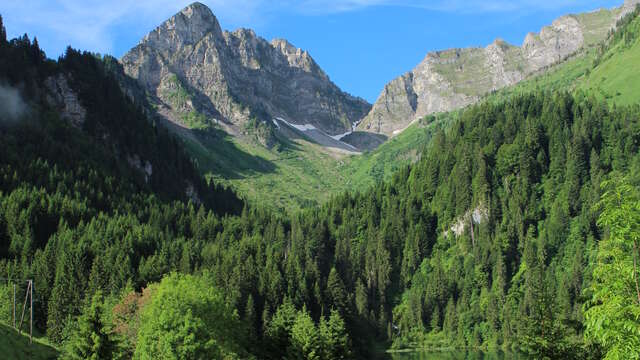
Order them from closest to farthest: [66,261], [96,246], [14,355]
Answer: [14,355] < [66,261] < [96,246]

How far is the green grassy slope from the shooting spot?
103200mm

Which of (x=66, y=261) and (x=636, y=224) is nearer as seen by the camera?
(x=636, y=224)

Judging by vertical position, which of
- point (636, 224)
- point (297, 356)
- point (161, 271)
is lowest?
point (297, 356)

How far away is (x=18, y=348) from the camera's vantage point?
107938mm

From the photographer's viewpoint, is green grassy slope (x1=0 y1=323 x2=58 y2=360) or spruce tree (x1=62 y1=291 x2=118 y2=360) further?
green grassy slope (x1=0 y1=323 x2=58 y2=360)

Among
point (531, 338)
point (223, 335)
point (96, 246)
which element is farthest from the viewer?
point (96, 246)

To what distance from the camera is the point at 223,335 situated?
Answer: 113688 mm

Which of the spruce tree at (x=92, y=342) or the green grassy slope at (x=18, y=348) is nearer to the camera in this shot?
the spruce tree at (x=92, y=342)

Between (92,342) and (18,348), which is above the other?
(92,342)

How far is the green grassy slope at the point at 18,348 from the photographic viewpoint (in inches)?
4063

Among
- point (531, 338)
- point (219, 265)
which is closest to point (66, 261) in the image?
point (219, 265)

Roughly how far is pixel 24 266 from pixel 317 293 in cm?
7694

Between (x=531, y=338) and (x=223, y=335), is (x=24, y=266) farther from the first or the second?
(x=531, y=338)

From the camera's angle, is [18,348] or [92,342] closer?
[92,342]
